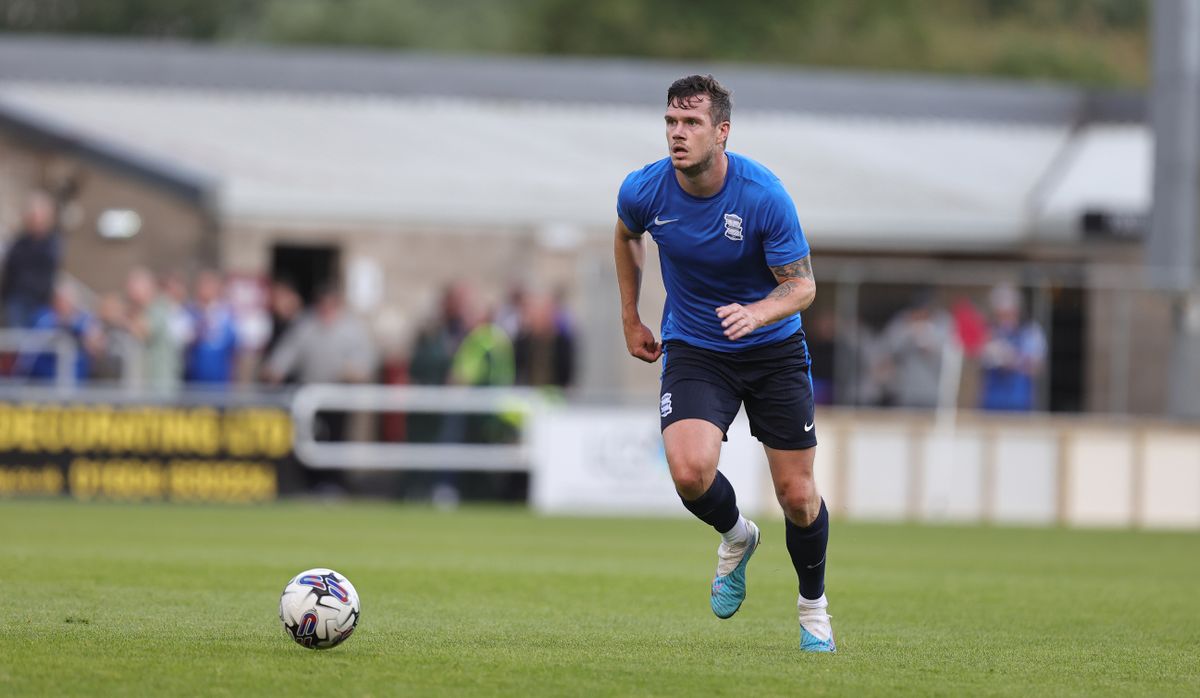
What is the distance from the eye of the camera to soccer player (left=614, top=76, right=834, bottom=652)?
25.9ft

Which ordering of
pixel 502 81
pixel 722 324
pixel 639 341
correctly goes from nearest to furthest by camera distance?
pixel 722 324 → pixel 639 341 → pixel 502 81

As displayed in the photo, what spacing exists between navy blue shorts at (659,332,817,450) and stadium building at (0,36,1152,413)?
12.8m

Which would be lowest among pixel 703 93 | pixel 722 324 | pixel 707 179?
pixel 722 324

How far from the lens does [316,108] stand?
96.9 feet

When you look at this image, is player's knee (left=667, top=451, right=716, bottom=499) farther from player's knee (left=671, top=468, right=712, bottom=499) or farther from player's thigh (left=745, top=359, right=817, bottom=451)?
player's thigh (left=745, top=359, right=817, bottom=451)

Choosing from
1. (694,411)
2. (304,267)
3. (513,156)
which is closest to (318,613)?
(694,411)

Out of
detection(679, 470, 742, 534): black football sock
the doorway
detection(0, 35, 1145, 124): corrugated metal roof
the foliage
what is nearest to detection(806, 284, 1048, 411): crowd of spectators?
the doorway

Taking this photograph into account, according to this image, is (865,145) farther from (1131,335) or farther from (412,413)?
(412,413)

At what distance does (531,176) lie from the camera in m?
26.6

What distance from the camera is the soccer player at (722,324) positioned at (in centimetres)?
789

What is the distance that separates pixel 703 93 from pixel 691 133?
0.19 metres

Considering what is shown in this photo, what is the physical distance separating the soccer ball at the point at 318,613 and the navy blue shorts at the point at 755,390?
1592 millimetres

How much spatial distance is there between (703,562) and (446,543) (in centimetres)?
232

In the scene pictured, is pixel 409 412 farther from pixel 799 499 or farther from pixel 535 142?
pixel 799 499
